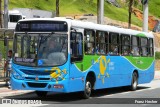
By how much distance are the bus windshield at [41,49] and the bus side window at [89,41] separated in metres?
1.50

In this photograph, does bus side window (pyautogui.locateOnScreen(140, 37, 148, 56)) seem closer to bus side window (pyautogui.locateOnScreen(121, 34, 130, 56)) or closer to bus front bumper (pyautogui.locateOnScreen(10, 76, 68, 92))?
bus side window (pyautogui.locateOnScreen(121, 34, 130, 56))

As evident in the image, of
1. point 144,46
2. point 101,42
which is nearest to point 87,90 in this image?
point 101,42

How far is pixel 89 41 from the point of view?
19.0 meters

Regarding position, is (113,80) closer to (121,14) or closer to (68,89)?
(68,89)

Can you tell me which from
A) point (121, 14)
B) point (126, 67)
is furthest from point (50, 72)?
point (121, 14)

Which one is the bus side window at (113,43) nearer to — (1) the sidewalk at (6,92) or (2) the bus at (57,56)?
(2) the bus at (57,56)

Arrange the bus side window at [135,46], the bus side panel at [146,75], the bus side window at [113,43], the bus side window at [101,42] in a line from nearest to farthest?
1. the bus side window at [101,42]
2. the bus side window at [113,43]
3. the bus side window at [135,46]
4. the bus side panel at [146,75]

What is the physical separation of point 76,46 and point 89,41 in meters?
1.28

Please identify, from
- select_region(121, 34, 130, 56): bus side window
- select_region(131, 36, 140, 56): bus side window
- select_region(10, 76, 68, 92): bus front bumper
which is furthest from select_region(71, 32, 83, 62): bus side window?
select_region(131, 36, 140, 56): bus side window

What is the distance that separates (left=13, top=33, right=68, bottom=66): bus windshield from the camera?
1738 centimetres

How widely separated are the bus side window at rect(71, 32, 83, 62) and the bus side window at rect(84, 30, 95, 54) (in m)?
0.56

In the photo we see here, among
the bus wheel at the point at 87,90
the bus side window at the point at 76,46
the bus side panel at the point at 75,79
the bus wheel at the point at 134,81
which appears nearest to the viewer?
the bus side panel at the point at 75,79

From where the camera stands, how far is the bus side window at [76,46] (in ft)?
57.9

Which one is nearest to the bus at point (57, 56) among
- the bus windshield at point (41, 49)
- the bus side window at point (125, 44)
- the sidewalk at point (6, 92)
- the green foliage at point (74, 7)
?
the bus windshield at point (41, 49)
